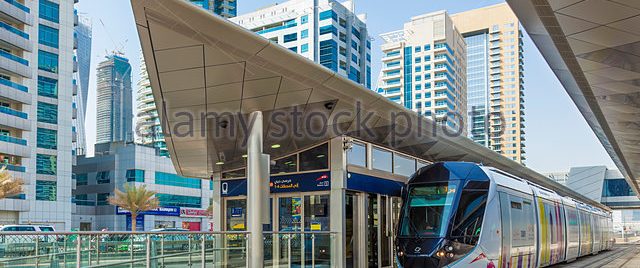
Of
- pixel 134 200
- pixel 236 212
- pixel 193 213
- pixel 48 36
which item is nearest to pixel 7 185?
pixel 134 200

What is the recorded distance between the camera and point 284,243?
1421 centimetres

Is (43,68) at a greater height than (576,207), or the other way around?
(43,68)

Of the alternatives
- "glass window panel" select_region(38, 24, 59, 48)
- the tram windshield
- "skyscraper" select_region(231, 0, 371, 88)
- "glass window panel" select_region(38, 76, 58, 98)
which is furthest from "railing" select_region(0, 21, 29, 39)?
the tram windshield

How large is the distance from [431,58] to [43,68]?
87783 mm

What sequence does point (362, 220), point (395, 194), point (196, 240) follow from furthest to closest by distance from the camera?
point (395, 194) < point (362, 220) < point (196, 240)

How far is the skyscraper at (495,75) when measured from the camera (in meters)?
184

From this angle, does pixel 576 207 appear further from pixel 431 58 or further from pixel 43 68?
pixel 431 58

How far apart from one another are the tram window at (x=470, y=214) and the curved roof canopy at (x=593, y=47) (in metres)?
3.50

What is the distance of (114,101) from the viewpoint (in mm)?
197375

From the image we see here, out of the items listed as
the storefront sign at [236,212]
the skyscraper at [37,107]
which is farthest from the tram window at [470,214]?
the skyscraper at [37,107]

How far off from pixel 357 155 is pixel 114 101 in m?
193

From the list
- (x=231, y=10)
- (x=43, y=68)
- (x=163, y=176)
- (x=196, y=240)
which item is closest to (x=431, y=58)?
(x=231, y=10)

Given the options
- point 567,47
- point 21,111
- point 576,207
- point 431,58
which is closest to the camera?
point 567,47

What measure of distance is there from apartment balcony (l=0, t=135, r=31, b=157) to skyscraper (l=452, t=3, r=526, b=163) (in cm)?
13997
